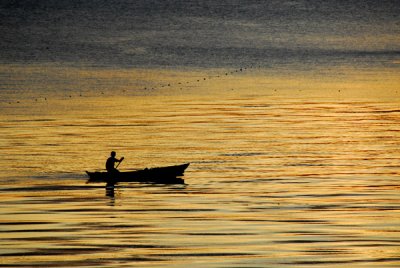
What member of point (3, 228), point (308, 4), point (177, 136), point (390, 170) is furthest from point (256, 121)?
point (308, 4)

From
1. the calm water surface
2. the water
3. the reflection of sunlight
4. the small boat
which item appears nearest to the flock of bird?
the reflection of sunlight

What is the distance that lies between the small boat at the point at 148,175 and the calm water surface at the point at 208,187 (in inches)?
15.9

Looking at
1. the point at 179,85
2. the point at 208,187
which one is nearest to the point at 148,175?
the point at 208,187

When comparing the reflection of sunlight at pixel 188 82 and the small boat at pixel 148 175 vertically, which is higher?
the reflection of sunlight at pixel 188 82

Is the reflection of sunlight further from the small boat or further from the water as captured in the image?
→ the small boat

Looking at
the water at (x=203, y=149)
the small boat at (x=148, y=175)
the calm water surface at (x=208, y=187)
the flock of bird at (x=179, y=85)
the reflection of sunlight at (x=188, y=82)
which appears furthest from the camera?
the reflection of sunlight at (x=188, y=82)

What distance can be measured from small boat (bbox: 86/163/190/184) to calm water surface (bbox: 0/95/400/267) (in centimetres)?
40

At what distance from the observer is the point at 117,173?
34.5 metres

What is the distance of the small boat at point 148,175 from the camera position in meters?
34.2

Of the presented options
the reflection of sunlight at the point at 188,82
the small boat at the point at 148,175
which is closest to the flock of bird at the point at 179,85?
the reflection of sunlight at the point at 188,82

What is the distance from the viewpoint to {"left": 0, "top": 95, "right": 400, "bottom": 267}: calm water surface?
21.5 meters

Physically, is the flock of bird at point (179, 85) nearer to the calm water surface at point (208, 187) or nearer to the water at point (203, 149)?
the water at point (203, 149)

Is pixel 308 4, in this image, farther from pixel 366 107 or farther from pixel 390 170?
pixel 390 170

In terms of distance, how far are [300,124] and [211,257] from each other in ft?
100
